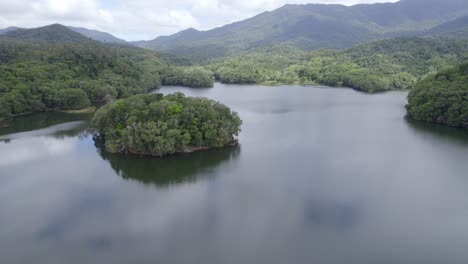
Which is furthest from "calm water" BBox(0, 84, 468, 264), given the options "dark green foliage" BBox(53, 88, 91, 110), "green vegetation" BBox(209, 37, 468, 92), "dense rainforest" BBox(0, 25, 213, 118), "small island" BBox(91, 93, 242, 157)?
"green vegetation" BBox(209, 37, 468, 92)

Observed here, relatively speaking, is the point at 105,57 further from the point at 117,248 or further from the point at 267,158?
the point at 117,248

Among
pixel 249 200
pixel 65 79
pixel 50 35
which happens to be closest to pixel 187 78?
pixel 65 79

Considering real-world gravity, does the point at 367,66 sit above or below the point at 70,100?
above

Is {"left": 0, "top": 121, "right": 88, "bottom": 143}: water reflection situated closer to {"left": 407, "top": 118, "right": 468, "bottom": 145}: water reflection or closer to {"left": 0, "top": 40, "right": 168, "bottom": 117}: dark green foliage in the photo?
{"left": 0, "top": 40, "right": 168, "bottom": 117}: dark green foliage

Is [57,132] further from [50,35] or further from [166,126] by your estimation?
[50,35]

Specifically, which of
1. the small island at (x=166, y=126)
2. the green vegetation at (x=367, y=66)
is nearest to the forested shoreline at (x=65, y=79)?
the small island at (x=166, y=126)
